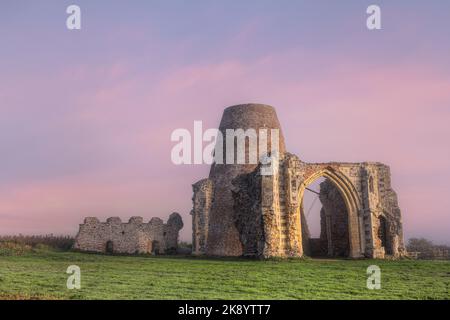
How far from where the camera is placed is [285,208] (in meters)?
22.5

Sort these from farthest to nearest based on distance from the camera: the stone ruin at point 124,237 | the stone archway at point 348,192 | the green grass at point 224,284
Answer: the stone ruin at point 124,237
the stone archway at point 348,192
the green grass at point 224,284

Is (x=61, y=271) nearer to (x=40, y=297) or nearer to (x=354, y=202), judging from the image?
(x=40, y=297)

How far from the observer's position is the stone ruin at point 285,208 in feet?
72.9

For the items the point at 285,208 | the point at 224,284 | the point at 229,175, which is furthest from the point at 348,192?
the point at 224,284

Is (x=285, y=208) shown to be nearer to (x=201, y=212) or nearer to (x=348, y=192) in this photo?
(x=348, y=192)

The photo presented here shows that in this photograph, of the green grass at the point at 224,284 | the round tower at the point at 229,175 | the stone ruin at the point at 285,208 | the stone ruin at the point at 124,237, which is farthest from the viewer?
the stone ruin at the point at 124,237

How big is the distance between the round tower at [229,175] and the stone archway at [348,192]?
443 centimetres

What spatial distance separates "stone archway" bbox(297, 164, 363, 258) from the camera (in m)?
24.1

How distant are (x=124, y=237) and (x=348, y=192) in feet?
49.8

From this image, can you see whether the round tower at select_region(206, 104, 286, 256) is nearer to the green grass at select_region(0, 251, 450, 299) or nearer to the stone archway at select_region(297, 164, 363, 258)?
the stone archway at select_region(297, 164, 363, 258)

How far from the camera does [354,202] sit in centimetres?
2458

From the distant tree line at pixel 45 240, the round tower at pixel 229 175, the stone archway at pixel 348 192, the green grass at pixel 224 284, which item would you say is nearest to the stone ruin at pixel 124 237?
the distant tree line at pixel 45 240

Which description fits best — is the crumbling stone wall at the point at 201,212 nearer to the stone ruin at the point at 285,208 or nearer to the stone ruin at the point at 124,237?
the stone ruin at the point at 285,208
